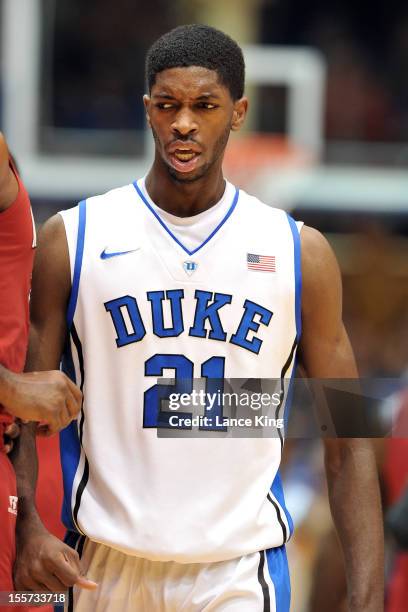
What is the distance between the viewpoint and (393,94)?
17.8m

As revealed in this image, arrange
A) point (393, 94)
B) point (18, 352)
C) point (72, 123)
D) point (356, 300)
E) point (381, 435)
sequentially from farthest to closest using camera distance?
1. point (393, 94)
2. point (72, 123)
3. point (356, 300)
4. point (381, 435)
5. point (18, 352)

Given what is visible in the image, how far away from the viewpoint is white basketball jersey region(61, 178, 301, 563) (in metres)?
3.93

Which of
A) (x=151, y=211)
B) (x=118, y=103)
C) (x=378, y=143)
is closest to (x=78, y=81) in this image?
(x=118, y=103)

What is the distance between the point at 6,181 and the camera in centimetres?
354

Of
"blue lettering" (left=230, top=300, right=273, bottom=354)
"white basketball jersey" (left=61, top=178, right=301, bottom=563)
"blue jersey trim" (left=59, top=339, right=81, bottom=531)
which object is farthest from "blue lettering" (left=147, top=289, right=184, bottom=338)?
"blue jersey trim" (left=59, top=339, right=81, bottom=531)

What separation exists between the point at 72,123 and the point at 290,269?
12.7m

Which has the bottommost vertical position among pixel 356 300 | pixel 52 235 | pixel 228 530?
pixel 356 300

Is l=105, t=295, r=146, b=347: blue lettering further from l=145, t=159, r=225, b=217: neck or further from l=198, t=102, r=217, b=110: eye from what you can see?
l=198, t=102, r=217, b=110: eye

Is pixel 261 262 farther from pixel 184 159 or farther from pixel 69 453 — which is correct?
pixel 69 453

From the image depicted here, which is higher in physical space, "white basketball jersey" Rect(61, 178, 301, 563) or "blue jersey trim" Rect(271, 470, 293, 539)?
"white basketball jersey" Rect(61, 178, 301, 563)

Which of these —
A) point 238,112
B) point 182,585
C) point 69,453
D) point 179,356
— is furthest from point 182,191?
point 182,585

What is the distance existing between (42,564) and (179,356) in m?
0.73

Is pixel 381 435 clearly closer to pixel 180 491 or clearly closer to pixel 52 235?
pixel 180 491

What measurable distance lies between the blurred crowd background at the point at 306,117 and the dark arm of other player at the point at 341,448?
22.9ft
